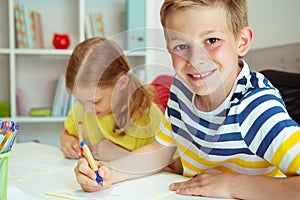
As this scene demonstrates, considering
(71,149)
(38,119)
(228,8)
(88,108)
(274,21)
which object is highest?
(228,8)

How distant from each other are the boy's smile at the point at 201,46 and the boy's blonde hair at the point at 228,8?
10mm

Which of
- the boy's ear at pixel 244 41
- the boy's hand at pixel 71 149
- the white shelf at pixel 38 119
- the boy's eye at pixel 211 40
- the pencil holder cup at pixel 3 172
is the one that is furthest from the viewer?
the white shelf at pixel 38 119

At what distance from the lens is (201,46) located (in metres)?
0.76

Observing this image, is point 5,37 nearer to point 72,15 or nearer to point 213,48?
point 72,15

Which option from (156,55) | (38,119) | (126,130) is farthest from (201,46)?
(38,119)

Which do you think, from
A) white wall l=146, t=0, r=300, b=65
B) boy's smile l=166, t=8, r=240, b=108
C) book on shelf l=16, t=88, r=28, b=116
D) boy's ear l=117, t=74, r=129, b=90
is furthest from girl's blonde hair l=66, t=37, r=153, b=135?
book on shelf l=16, t=88, r=28, b=116

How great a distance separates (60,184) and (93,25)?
6.20 feet

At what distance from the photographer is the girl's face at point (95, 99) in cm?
85

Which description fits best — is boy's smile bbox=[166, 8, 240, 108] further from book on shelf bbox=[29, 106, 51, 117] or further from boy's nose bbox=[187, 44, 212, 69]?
book on shelf bbox=[29, 106, 51, 117]

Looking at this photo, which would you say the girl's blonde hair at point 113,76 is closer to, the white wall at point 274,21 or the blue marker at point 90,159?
the blue marker at point 90,159

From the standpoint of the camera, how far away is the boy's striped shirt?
733mm

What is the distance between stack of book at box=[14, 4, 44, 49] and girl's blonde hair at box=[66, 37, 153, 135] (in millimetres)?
1681

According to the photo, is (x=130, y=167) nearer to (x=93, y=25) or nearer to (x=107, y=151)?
(x=107, y=151)

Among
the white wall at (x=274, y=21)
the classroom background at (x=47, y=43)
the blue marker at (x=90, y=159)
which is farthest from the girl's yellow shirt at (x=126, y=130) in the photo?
the classroom background at (x=47, y=43)
